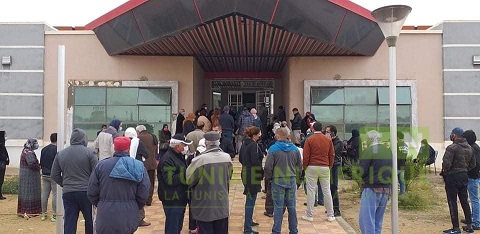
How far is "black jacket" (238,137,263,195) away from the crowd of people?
2 cm

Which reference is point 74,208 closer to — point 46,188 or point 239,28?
point 46,188

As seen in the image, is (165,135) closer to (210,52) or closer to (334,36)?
(334,36)

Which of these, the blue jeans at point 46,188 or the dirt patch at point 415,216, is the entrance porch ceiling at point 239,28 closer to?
the dirt patch at point 415,216

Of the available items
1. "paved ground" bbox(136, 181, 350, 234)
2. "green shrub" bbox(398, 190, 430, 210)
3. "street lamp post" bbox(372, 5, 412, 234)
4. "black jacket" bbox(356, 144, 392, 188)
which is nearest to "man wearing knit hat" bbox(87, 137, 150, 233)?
"paved ground" bbox(136, 181, 350, 234)

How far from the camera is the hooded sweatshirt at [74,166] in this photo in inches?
219

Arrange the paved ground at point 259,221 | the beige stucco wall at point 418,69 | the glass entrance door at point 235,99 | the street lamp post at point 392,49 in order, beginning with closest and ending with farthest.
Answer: the street lamp post at point 392,49 → the paved ground at point 259,221 → the beige stucco wall at point 418,69 → the glass entrance door at point 235,99

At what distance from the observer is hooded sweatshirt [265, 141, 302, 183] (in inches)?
245

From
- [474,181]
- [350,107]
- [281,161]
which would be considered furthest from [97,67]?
[474,181]

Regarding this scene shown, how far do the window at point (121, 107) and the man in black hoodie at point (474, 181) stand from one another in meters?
9.88

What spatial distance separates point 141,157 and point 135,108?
7758 millimetres

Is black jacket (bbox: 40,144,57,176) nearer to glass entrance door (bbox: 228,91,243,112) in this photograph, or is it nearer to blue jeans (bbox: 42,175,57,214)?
blue jeans (bbox: 42,175,57,214)

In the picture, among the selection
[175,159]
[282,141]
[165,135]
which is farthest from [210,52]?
[175,159]

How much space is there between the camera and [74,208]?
5656mm

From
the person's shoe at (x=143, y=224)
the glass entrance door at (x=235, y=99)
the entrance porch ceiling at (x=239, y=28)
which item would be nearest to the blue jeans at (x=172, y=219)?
the person's shoe at (x=143, y=224)
